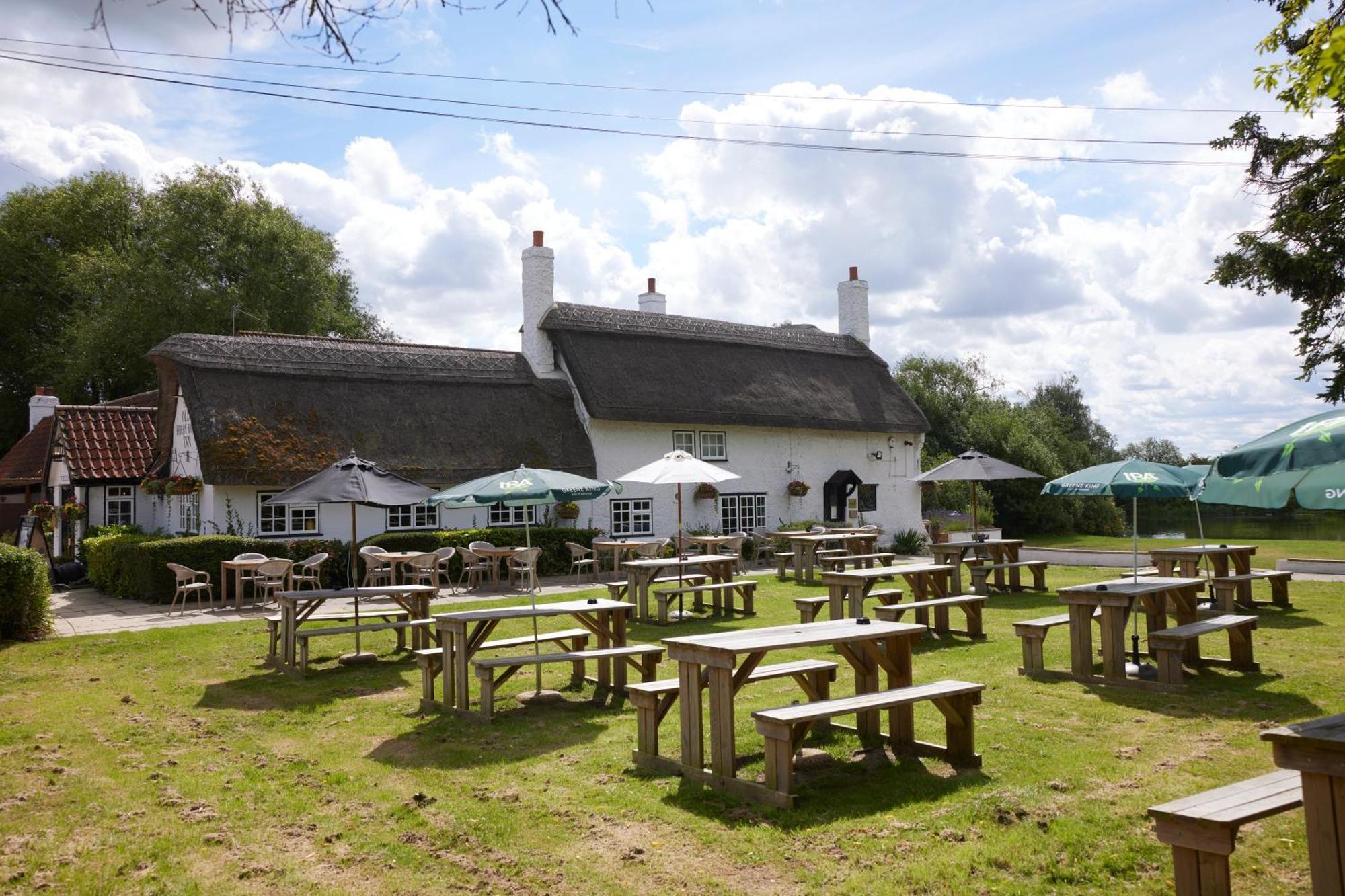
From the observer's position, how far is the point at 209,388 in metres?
18.5

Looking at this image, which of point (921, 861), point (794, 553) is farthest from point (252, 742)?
point (794, 553)

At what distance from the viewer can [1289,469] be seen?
5254 millimetres

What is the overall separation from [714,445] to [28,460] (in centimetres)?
1713

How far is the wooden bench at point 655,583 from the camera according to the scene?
12086mm

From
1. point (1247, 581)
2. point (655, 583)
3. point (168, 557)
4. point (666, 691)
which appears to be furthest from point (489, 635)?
point (1247, 581)

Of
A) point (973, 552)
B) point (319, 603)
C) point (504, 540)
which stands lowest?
point (319, 603)

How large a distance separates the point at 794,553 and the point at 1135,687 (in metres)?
10.4

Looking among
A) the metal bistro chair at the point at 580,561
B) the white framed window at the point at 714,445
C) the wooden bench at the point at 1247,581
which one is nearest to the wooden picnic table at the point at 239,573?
the metal bistro chair at the point at 580,561

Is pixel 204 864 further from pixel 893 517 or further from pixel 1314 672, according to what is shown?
pixel 893 517

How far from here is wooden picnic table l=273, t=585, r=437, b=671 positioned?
10.0 meters

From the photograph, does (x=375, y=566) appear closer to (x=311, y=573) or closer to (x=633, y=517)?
(x=311, y=573)

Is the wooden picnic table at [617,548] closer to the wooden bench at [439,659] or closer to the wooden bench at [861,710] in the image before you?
the wooden bench at [439,659]

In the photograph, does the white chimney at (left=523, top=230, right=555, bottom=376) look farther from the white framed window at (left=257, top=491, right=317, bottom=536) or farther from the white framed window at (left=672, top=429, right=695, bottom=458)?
the white framed window at (left=257, top=491, right=317, bottom=536)

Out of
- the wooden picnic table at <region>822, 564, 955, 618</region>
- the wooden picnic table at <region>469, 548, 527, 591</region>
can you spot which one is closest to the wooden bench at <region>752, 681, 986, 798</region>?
the wooden picnic table at <region>822, 564, 955, 618</region>
